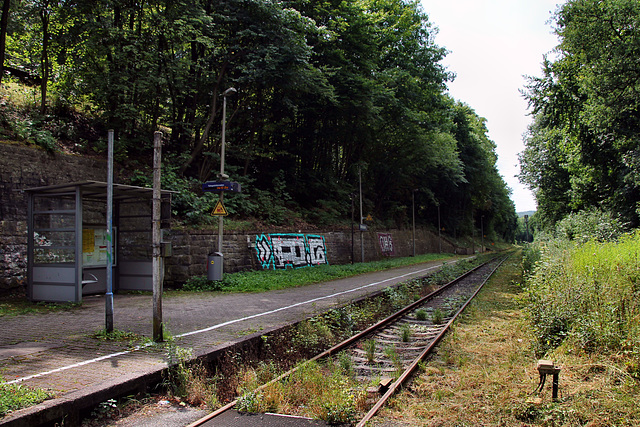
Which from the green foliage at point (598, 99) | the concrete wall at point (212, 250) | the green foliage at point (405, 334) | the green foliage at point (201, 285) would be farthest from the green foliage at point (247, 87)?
the green foliage at point (405, 334)

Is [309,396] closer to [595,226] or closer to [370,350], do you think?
[370,350]

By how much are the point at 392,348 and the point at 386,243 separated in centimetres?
2908

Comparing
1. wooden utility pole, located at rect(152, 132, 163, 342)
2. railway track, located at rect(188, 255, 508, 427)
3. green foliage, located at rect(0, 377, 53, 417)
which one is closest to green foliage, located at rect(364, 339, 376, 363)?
railway track, located at rect(188, 255, 508, 427)

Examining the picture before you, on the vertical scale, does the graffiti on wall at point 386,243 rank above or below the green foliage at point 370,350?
above

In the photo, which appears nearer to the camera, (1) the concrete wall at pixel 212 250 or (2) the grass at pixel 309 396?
(2) the grass at pixel 309 396

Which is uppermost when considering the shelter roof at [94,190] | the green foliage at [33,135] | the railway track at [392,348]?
the green foliage at [33,135]

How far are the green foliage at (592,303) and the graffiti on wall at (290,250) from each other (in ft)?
41.6

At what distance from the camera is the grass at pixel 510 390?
14.2 ft

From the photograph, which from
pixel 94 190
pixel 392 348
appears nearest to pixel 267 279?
pixel 94 190

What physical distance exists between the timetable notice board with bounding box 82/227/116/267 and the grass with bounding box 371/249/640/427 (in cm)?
951

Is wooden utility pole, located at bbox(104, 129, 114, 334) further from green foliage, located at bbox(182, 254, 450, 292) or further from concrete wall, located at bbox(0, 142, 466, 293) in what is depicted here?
green foliage, located at bbox(182, 254, 450, 292)

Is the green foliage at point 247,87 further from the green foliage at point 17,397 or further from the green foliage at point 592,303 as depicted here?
the green foliage at point 592,303

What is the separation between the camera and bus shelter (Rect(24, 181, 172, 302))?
10273 millimetres

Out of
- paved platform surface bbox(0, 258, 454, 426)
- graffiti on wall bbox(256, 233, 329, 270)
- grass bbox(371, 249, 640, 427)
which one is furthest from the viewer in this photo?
graffiti on wall bbox(256, 233, 329, 270)
